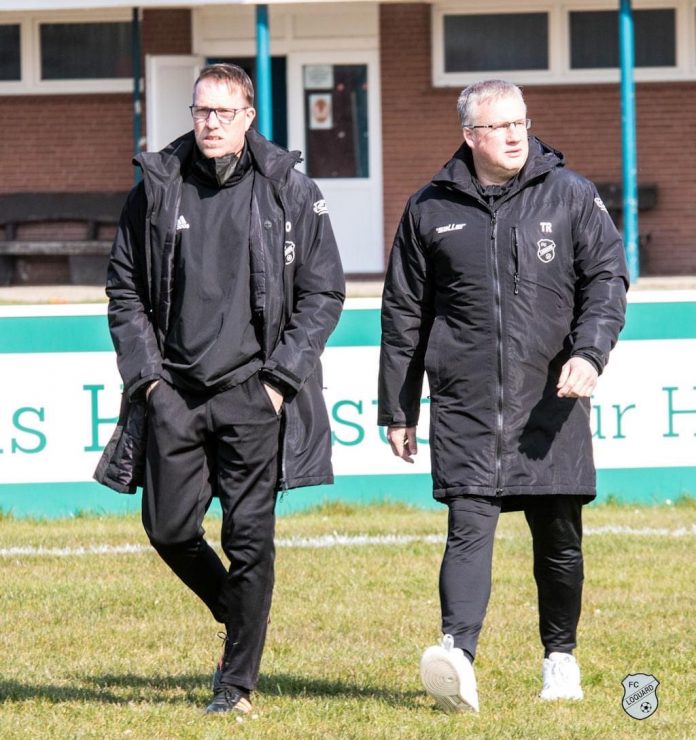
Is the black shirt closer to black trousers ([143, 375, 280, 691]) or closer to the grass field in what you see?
black trousers ([143, 375, 280, 691])

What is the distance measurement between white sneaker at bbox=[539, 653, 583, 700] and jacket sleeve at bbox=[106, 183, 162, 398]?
5.19ft

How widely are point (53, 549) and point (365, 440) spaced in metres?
2.03

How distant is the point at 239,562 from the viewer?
5078 millimetres

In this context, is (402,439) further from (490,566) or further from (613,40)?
(613,40)

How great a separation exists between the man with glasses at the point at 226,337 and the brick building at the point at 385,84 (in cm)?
1314

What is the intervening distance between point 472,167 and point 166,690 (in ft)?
6.63

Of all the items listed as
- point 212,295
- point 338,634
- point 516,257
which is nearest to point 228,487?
point 212,295

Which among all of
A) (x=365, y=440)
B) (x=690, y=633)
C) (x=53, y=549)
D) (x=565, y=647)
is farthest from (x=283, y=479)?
(x=365, y=440)

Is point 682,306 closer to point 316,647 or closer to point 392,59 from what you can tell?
point 316,647

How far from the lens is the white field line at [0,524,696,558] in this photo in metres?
8.58

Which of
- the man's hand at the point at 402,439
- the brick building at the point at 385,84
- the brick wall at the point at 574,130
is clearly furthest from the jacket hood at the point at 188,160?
the brick wall at the point at 574,130

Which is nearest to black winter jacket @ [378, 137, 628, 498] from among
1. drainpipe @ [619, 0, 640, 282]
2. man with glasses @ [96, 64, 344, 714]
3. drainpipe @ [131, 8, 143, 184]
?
man with glasses @ [96, 64, 344, 714]

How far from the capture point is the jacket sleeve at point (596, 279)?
4949 mm

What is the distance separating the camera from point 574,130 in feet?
59.8
